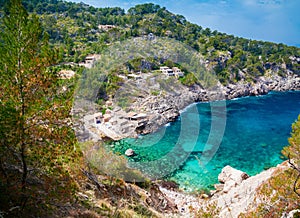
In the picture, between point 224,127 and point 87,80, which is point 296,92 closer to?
point 224,127

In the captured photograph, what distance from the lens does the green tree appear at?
435cm

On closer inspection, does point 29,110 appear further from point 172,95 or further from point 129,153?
point 172,95

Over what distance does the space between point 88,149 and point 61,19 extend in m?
60.3

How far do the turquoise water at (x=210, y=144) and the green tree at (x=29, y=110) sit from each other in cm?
1312

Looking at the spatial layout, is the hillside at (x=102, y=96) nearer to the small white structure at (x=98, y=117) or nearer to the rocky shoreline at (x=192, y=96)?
the rocky shoreline at (x=192, y=96)

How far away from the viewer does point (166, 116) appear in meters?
29.1

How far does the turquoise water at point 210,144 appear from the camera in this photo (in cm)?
1855

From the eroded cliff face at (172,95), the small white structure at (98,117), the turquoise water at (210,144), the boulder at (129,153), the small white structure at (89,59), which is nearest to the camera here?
the turquoise water at (210,144)

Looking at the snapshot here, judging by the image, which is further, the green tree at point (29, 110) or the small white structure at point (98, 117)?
the small white structure at point (98, 117)

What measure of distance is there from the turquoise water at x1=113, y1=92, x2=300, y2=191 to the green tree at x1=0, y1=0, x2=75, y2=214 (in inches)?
517

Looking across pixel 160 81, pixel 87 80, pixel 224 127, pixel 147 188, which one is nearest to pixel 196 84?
pixel 160 81

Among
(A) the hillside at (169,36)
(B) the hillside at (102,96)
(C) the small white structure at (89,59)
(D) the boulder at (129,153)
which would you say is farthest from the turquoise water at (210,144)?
(C) the small white structure at (89,59)

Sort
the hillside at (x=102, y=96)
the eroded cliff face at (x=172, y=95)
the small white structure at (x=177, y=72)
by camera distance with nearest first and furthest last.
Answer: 1. the hillside at (x=102, y=96)
2. the eroded cliff face at (x=172, y=95)
3. the small white structure at (x=177, y=72)

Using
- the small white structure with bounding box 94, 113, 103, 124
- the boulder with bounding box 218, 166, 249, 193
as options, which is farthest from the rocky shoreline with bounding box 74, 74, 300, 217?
the small white structure with bounding box 94, 113, 103, 124
